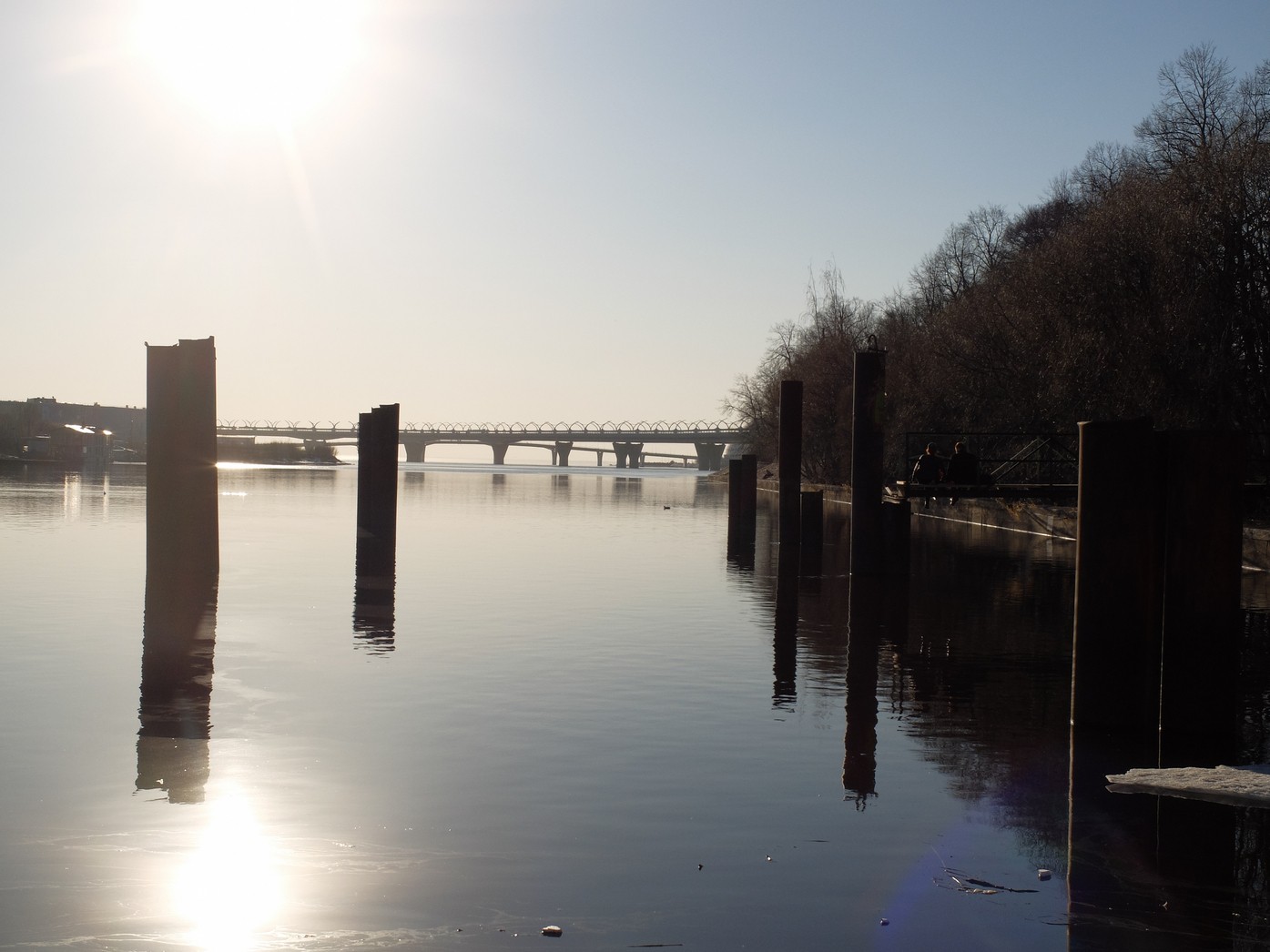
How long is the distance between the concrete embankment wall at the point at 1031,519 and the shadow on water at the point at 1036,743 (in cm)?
361

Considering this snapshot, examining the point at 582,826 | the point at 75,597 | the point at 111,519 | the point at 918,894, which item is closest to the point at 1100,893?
the point at 918,894

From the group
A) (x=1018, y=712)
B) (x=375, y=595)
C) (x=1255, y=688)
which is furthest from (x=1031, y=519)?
(x=1018, y=712)

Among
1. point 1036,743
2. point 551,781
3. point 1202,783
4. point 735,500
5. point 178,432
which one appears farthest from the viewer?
point 735,500

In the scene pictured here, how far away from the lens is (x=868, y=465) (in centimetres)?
2491

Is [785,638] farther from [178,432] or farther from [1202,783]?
[178,432]

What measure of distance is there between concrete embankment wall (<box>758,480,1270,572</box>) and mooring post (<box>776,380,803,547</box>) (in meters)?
7.94

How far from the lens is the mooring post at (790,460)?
33969 millimetres

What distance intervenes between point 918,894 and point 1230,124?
151ft

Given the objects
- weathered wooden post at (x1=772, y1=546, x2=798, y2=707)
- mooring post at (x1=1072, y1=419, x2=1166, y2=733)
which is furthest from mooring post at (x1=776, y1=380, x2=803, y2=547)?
mooring post at (x1=1072, y1=419, x2=1166, y2=733)

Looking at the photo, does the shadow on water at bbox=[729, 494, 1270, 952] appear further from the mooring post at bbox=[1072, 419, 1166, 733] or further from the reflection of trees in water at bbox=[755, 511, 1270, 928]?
the mooring post at bbox=[1072, 419, 1166, 733]

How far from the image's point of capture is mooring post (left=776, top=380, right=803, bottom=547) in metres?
34.0

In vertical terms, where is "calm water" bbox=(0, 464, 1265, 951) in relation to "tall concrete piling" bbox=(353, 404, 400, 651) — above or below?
below

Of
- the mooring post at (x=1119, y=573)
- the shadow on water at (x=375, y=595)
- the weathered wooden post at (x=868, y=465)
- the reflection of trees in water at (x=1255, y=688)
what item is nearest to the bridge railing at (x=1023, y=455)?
the weathered wooden post at (x=868, y=465)

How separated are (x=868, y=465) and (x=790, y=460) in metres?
9.60
